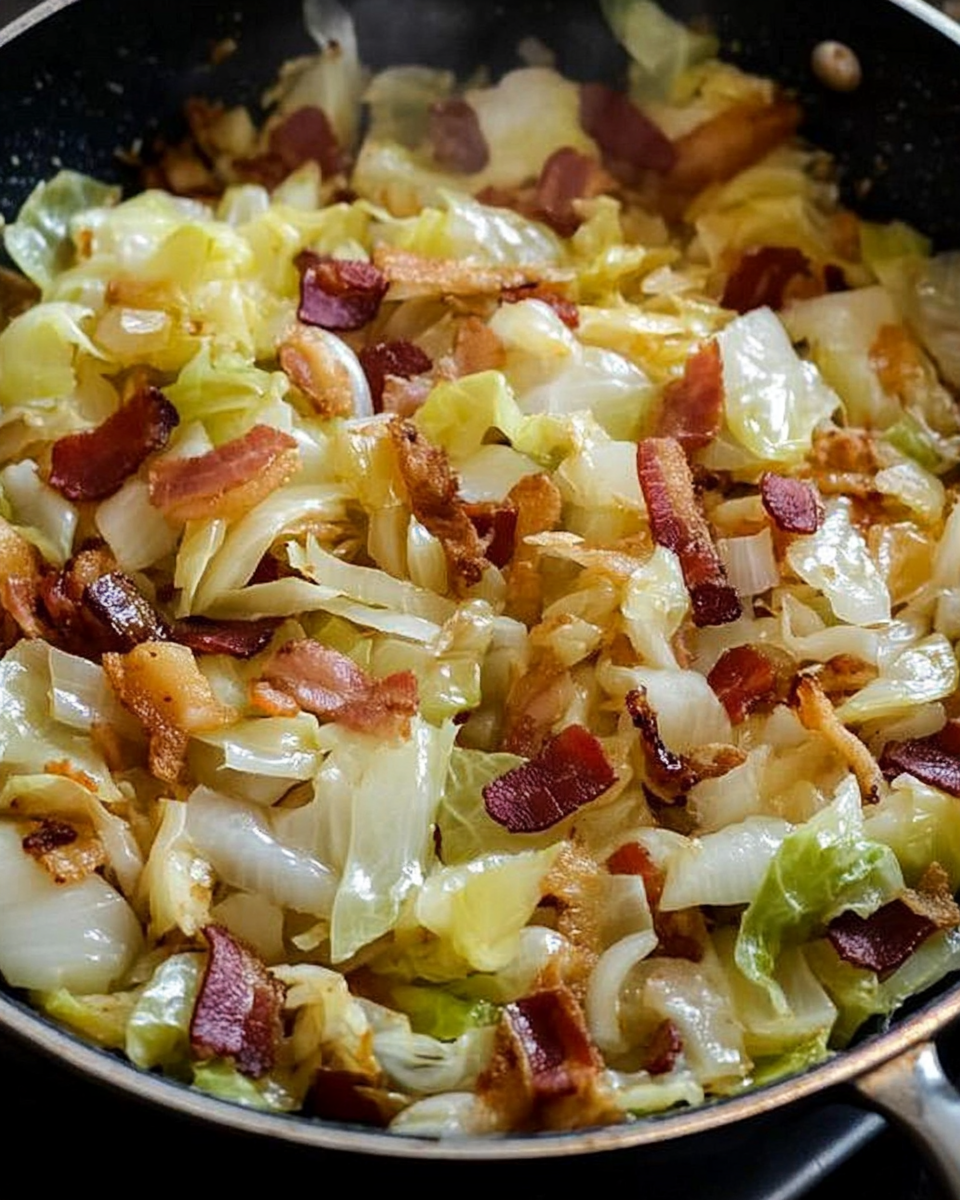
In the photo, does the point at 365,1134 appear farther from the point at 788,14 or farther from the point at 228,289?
the point at 788,14

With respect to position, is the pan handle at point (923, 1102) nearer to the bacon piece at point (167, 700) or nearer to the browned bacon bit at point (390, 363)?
the bacon piece at point (167, 700)

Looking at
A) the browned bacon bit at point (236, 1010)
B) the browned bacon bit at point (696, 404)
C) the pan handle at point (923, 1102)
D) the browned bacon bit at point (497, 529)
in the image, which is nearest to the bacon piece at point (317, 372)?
the browned bacon bit at point (497, 529)

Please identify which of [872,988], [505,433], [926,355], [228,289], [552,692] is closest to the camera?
[872,988]

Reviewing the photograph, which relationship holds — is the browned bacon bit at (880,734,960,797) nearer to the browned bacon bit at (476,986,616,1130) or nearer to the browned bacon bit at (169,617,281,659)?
the browned bacon bit at (476,986,616,1130)

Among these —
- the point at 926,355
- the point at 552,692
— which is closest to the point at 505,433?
the point at 552,692

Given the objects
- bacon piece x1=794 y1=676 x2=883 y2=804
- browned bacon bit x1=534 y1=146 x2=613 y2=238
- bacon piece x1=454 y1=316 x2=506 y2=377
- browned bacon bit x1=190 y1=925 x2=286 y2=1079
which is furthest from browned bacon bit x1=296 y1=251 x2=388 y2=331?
browned bacon bit x1=190 y1=925 x2=286 y2=1079

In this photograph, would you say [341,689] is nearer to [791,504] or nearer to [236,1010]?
[236,1010]
